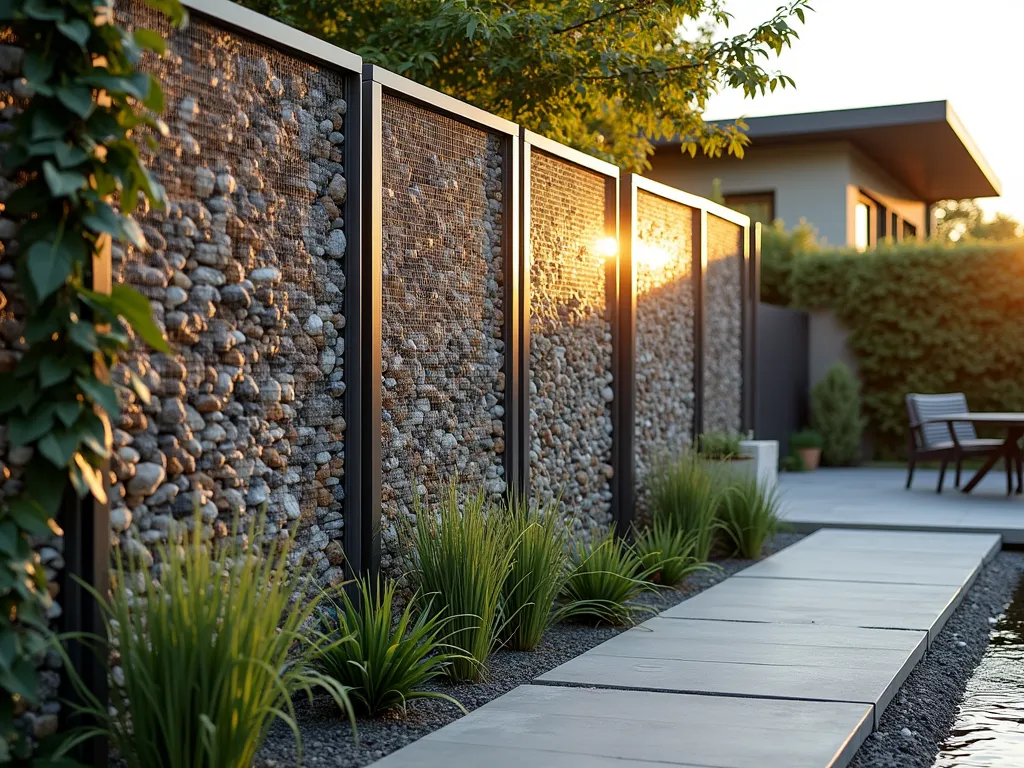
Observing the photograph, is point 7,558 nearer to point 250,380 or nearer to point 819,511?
point 250,380

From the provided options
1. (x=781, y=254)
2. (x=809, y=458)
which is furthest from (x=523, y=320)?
(x=781, y=254)

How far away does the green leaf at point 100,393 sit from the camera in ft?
9.45

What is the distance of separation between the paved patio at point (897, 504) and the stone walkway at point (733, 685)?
2.28m

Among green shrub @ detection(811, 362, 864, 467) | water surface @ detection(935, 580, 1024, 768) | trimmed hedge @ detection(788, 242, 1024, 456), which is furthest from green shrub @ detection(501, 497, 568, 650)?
trimmed hedge @ detection(788, 242, 1024, 456)

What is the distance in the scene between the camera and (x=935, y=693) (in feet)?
15.1

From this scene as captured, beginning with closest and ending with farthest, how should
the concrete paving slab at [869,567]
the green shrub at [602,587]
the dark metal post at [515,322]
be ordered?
1. the green shrub at [602,587]
2. the dark metal post at [515,322]
3. the concrete paving slab at [869,567]

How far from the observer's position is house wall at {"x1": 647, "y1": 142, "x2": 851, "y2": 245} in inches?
688

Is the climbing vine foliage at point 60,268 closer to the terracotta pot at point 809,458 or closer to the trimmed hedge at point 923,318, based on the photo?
the terracotta pot at point 809,458

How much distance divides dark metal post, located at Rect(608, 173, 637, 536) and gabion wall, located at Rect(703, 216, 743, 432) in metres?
1.61

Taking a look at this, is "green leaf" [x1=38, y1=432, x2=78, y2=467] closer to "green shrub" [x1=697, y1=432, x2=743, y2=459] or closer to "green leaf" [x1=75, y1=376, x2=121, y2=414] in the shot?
"green leaf" [x1=75, y1=376, x2=121, y2=414]

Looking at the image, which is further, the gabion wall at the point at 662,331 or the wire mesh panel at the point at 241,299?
the gabion wall at the point at 662,331

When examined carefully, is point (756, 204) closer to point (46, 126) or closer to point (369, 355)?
point (369, 355)

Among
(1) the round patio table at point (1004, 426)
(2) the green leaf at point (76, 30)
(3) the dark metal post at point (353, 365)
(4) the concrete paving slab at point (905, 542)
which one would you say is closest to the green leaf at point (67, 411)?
(2) the green leaf at point (76, 30)

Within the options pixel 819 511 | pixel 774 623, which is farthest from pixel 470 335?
pixel 819 511
